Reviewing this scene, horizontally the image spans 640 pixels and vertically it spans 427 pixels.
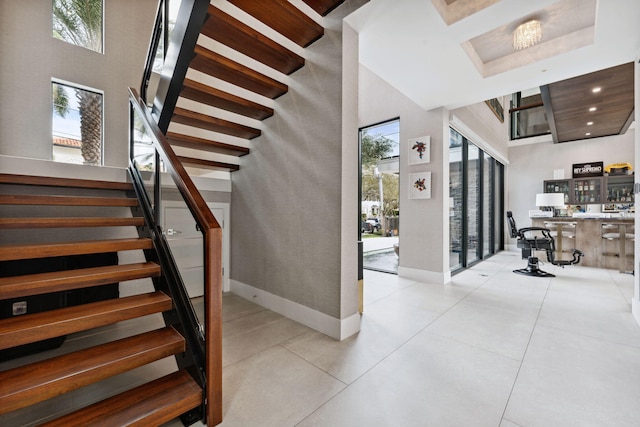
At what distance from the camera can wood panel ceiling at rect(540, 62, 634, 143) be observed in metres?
3.98

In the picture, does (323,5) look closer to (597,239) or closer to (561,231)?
(561,231)

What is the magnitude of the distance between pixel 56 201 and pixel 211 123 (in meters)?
1.43

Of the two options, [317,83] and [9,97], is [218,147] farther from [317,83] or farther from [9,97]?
[9,97]

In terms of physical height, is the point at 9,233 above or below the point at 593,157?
below

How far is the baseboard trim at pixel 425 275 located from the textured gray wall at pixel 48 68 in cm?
577

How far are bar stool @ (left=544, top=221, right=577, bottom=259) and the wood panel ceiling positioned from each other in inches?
84.7

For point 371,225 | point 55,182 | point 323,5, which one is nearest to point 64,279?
point 55,182

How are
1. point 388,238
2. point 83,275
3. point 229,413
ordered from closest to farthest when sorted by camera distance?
1. point 229,413
2. point 83,275
3. point 388,238

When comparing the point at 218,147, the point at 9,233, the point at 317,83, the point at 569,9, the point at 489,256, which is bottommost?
the point at 489,256

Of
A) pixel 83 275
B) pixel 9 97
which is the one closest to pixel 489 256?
pixel 83 275

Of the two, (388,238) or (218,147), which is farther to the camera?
(388,238)

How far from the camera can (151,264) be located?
201cm

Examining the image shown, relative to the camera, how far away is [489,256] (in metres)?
6.45

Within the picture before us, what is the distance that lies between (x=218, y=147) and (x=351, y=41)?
72.0 inches
